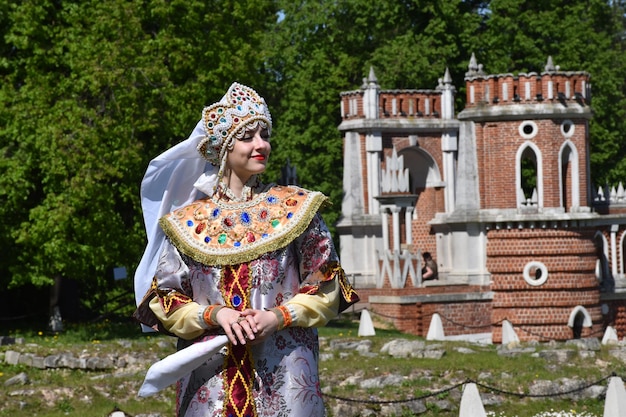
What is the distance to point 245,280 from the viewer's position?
7.60m

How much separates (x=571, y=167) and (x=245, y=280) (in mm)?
28933

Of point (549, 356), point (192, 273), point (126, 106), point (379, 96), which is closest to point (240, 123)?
point (192, 273)

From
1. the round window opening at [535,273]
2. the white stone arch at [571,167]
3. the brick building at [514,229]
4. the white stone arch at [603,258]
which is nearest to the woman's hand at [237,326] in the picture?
the brick building at [514,229]

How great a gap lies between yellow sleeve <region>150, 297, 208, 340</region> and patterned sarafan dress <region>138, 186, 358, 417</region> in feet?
0.15

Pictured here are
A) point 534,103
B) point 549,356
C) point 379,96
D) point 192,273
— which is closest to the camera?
point 192,273

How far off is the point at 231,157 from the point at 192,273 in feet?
2.24

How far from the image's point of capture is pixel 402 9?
44.1 meters

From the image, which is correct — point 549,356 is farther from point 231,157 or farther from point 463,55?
point 463,55

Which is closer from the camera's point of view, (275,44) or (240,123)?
(240,123)

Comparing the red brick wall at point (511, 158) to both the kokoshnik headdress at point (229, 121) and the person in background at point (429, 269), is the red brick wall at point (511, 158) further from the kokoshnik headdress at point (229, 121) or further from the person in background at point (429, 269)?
the kokoshnik headdress at point (229, 121)

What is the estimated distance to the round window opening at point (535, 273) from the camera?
34.7 metres

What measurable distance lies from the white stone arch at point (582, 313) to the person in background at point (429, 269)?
170 inches

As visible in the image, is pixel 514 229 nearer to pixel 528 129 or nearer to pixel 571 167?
pixel 571 167

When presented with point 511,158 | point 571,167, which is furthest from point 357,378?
point 571,167
